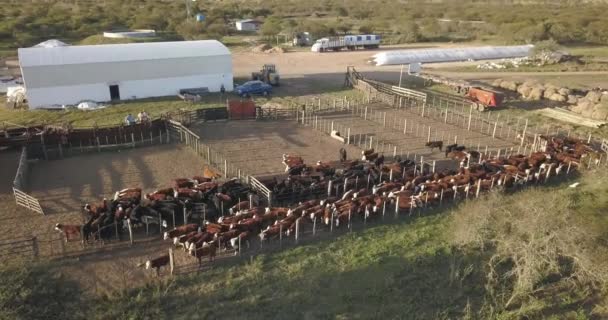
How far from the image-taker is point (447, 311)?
1276 centimetres

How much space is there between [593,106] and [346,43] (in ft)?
115

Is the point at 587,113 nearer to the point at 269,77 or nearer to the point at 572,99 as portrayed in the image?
the point at 572,99

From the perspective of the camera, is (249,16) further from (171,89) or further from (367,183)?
(367,183)

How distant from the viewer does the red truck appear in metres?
33.5

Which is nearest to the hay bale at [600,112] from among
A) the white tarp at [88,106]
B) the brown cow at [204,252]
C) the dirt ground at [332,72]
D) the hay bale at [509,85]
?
the hay bale at [509,85]

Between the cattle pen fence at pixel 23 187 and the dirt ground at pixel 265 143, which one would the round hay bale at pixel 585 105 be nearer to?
the dirt ground at pixel 265 143

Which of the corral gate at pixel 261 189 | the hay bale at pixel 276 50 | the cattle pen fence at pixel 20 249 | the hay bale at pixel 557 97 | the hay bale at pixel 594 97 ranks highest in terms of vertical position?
the hay bale at pixel 276 50

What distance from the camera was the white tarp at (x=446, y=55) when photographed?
52253mm

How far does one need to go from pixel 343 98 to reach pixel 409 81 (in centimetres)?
961

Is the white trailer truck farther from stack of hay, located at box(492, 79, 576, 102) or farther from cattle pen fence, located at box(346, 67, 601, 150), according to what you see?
stack of hay, located at box(492, 79, 576, 102)

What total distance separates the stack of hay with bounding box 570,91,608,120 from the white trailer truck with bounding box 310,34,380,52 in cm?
3261

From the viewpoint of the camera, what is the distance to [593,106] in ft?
105

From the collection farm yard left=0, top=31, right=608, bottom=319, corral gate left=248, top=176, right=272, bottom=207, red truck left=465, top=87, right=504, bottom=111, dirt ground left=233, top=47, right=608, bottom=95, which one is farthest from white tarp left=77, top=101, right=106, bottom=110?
red truck left=465, top=87, right=504, bottom=111

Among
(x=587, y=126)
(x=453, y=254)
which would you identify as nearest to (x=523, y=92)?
(x=587, y=126)
